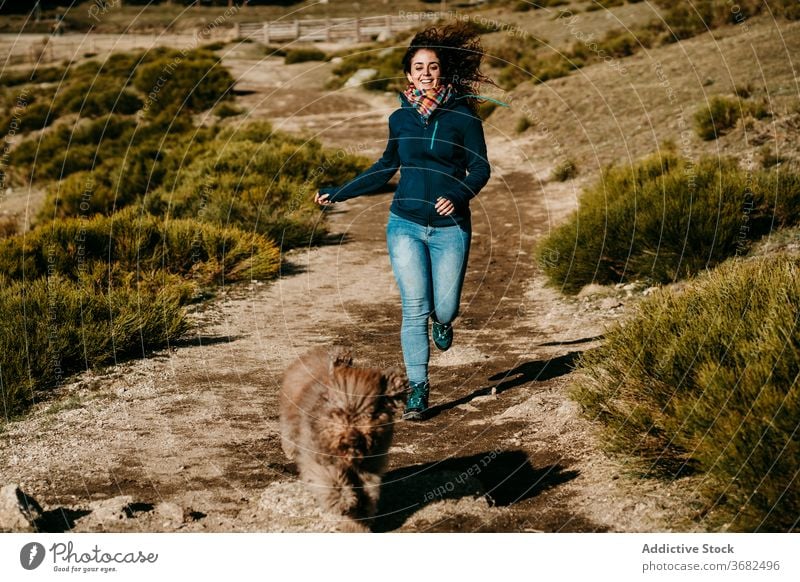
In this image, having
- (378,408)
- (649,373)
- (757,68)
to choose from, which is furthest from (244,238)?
(757,68)

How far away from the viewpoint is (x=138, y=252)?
30.9 ft

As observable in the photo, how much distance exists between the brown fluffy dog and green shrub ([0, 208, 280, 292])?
18.7ft

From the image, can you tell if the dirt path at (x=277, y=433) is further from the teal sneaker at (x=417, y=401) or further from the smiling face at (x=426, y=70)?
the smiling face at (x=426, y=70)

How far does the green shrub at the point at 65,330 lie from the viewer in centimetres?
580

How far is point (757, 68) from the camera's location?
1634cm

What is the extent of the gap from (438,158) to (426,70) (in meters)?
0.50

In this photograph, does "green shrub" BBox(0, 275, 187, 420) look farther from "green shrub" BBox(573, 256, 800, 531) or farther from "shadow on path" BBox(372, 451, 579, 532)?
"green shrub" BBox(573, 256, 800, 531)

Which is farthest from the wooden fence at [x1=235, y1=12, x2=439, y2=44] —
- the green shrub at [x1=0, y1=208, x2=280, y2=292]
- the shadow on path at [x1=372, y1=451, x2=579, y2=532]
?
the shadow on path at [x1=372, y1=451, x2=579, y2=532]

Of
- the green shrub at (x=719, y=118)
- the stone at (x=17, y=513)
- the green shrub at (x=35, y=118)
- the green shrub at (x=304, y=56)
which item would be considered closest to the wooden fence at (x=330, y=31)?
the green shrub at (x=304, y=56)

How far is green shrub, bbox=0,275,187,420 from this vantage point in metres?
5.80

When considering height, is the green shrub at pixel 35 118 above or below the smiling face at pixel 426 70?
below

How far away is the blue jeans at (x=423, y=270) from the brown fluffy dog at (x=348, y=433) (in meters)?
1.34

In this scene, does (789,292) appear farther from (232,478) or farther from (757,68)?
(757,68)

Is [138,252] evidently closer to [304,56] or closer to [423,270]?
[423,270]
